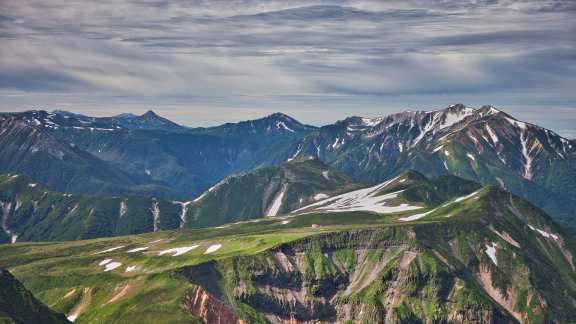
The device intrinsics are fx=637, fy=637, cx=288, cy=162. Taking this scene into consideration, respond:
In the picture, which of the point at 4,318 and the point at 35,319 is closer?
the point at 4,318
